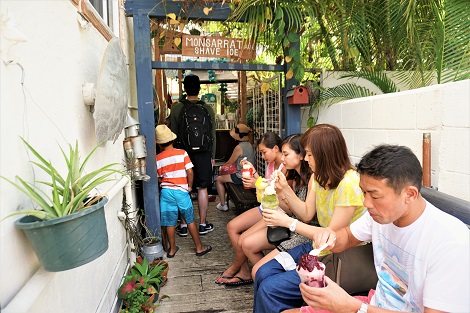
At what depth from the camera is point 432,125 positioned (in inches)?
86.7

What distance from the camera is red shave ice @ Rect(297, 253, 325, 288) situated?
138 cm

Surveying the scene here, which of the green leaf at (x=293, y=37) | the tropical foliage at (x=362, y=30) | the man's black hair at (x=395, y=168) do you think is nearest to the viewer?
the man's black hair at (x=395, y=168)

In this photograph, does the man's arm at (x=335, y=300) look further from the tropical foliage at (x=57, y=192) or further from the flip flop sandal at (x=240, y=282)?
the flip flop sandal at (x=240, y=282)

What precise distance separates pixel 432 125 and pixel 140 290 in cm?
249

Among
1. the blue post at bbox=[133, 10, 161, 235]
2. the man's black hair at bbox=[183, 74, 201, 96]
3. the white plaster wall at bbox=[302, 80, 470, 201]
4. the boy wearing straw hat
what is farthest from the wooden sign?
the white plaster wall at bbox=[302, 80, 470, 201]

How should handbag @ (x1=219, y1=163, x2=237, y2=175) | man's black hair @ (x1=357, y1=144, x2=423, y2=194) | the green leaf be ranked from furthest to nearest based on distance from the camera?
handbag @ (x1=219, y1=163, x2=237, y2=175) < the green leaf < man's black hair @ (x1=357, y1=144, x2=423, y2=194)

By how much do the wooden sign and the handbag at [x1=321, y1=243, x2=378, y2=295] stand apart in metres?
2.72

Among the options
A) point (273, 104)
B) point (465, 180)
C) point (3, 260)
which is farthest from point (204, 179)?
point (3, 260)

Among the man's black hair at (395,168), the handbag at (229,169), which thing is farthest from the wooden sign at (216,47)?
the man's black hair at (395,168)

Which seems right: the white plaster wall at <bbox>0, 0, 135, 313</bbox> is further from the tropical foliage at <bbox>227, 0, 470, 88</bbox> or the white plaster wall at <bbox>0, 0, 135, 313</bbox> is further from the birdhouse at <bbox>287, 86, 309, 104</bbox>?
the birdhouse at <bbox>287, 86, 309, 104</bbox>

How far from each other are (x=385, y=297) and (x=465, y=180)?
86cm

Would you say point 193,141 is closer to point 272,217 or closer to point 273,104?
point 273,104

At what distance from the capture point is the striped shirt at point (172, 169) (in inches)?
155

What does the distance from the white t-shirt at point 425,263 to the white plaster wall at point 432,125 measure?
71 cm
